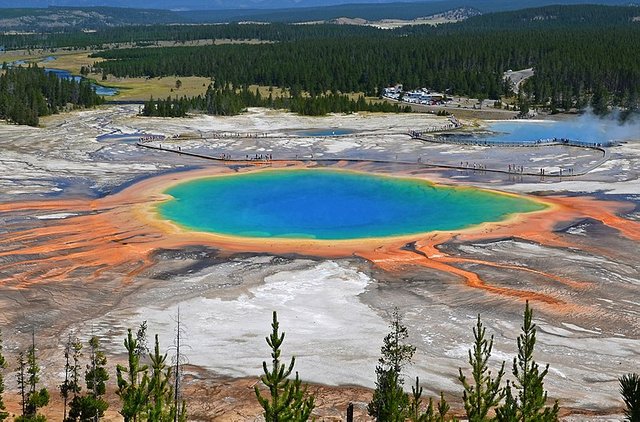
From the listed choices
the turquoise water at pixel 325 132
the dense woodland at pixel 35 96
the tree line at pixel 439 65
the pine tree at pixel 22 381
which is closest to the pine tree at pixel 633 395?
the pine tree at pixel 22 381

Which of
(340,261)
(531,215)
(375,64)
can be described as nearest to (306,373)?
(340,261)

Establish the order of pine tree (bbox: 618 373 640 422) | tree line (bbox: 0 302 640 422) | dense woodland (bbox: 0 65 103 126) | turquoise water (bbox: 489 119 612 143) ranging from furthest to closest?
dense woodland (bbox: 0 65 103 126), turquoise water (bbox: 489 119 612 143), tree line (bbox: 0 302 640 422), pine tree (bbox: 618 373 640 422)

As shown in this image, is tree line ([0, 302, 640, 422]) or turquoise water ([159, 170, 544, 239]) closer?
tree line ([0, 302, 640, 422])

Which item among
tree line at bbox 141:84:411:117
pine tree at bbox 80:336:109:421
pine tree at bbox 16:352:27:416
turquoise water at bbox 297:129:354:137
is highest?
tree line at bbox 141:84:411:117

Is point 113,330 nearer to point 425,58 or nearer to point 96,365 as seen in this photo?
point 96,365

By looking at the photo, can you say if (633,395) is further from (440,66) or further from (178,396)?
(440,66)

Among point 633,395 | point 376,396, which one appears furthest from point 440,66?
point 633,395

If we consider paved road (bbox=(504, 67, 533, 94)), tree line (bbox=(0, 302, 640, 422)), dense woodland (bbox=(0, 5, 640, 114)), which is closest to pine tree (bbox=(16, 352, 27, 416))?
tree line (bbox=(0, 302, 640, 422))

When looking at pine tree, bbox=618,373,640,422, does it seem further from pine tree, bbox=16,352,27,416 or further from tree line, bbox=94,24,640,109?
tree line, bbox=94,24,640,109
